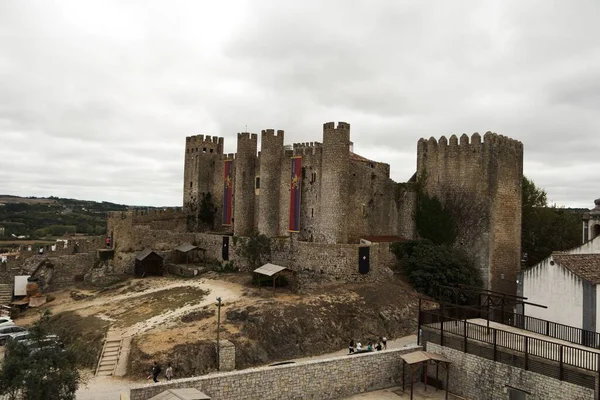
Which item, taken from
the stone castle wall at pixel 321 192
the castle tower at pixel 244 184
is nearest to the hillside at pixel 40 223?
the castle tower at pixel 244 184

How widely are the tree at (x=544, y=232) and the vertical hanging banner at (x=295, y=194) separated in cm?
1948

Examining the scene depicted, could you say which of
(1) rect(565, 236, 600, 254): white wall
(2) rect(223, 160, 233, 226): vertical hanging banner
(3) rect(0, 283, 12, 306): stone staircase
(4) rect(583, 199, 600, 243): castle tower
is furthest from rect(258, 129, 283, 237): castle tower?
(4) rect(583, 199, 600, 243): castle tower

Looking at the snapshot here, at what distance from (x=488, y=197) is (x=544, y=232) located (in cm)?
1206

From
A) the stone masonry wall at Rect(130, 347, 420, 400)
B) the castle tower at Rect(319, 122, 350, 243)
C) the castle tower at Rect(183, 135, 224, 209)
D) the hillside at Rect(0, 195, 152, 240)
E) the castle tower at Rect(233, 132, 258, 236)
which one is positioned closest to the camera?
the stone masonry wall at Rect(130, 347, 420, 400)

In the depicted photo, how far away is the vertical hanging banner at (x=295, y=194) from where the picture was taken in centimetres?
3256

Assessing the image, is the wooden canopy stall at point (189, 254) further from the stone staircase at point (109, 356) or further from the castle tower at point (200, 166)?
the stone staircase at point (109, 356)

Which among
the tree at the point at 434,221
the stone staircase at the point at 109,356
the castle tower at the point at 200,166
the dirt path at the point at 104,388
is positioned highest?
the castle tower at the point at 200,166

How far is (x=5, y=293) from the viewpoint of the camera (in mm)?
31656

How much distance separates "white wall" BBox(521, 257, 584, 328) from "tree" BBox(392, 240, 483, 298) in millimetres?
4566

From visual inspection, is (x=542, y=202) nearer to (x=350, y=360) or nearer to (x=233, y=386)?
(x=350, y=360)

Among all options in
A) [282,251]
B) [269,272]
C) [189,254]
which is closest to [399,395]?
[269,272]

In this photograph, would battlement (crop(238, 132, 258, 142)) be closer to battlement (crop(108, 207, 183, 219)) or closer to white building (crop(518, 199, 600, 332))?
battlement (crop(108, 207, 183, 219))

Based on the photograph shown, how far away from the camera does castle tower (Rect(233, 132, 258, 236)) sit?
3634 cm

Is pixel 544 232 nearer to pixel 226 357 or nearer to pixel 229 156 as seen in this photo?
pixel 229 156
